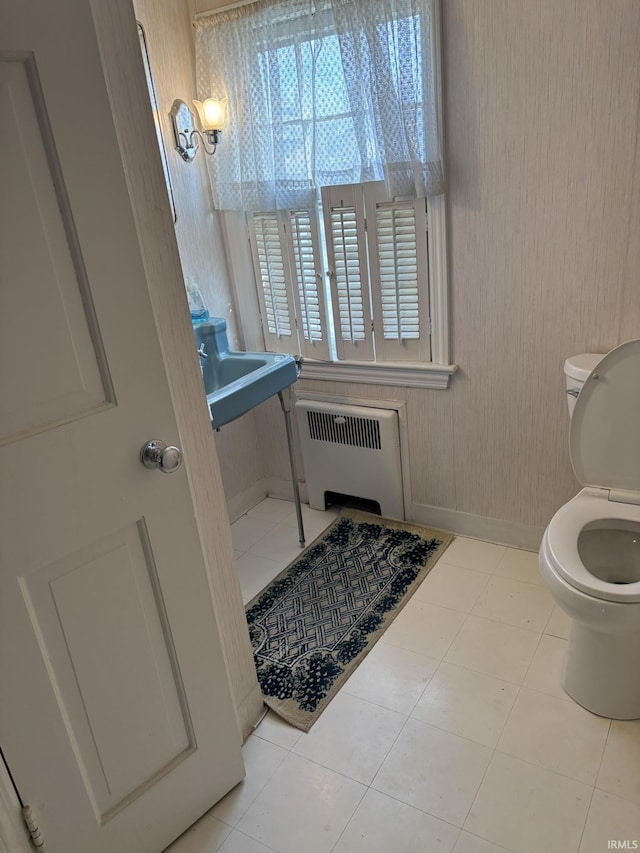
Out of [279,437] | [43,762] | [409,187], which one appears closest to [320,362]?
[279,437]

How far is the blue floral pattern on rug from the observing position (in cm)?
187

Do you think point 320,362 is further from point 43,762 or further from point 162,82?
point 43,762

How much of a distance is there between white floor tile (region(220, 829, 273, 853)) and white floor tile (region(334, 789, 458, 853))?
0.17 m

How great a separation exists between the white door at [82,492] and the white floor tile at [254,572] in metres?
0.92

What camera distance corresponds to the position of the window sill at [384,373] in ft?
7.50

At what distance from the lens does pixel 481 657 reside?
73.3 inches

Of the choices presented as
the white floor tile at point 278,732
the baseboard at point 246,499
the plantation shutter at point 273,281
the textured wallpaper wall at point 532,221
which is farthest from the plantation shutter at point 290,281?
the white floor tile at point 278,732

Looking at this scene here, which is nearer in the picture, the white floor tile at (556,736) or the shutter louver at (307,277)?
the white floor tile at (556,736)

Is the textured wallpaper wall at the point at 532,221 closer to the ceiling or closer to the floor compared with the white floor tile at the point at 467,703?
closer to the ceiling

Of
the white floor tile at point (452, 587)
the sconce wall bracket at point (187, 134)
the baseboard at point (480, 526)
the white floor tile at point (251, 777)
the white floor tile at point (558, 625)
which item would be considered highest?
the sconce wall bracket at point (187, 134)

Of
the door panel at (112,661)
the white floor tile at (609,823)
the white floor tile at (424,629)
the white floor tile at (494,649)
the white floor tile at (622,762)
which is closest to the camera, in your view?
the door panel at (112,661)

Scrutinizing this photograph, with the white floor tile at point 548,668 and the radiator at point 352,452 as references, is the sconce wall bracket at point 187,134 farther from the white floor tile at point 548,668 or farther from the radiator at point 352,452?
the white floor tile at point 548,668

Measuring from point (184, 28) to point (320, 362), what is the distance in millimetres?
1353

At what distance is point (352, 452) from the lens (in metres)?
2.58
